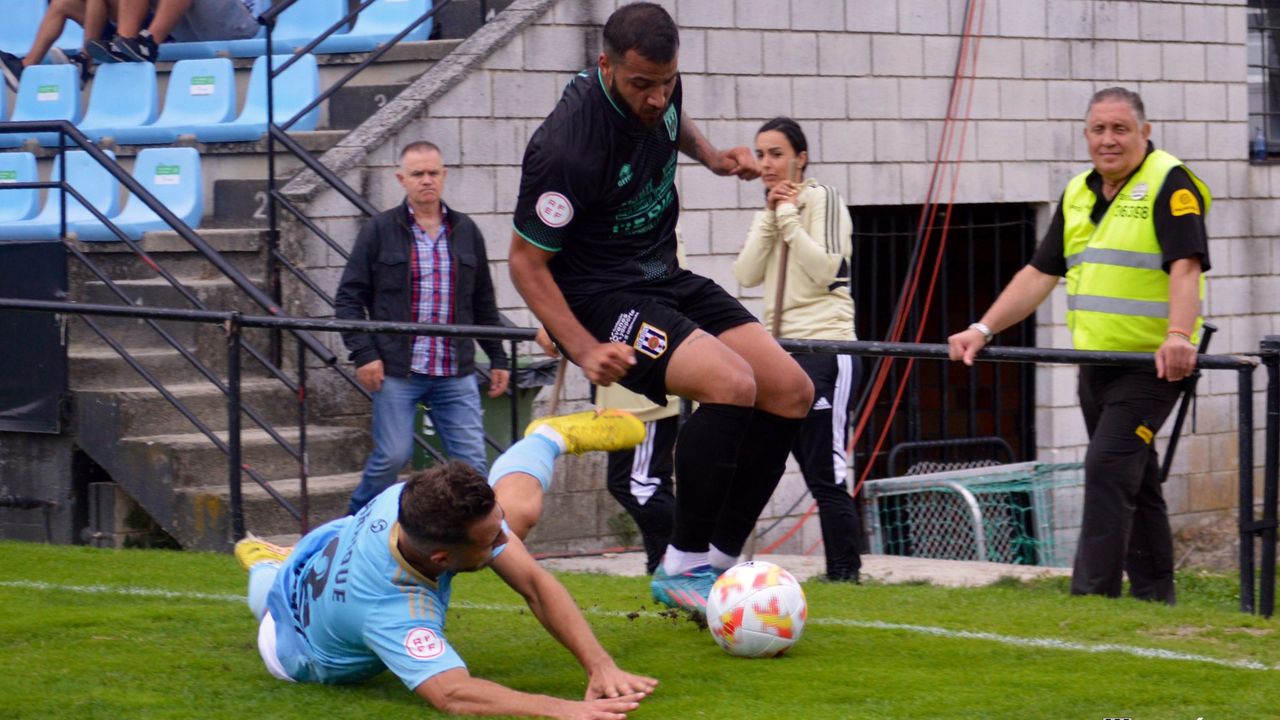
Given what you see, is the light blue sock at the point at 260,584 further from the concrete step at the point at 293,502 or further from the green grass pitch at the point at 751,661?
the concrete step at the point at 293,502

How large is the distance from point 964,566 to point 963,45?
16.4 ft

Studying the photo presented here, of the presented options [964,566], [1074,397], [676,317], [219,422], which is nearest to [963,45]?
[1074,397]

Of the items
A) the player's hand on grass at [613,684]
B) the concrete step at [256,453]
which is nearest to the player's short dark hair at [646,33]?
the player's hand on grass at [613,684]

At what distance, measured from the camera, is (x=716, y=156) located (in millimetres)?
5711

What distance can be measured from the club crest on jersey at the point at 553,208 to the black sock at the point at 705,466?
763 mm

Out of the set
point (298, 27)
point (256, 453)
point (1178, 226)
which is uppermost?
point (298, 27)

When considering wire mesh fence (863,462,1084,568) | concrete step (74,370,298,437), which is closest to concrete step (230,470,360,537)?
concrete step (74,370,298,437)

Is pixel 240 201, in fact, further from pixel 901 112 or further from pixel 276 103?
pixel 901 112

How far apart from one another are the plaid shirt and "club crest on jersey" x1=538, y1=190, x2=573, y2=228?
11.3ft

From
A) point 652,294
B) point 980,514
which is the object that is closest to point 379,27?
point 980,514

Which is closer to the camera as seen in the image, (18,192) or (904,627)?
(904,627)

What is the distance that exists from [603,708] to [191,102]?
8457mm

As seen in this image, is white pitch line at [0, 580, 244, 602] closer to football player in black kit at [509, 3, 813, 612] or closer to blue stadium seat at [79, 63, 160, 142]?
football player in black kit at [509, 3, 813, 612]

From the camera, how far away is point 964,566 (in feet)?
29.0
